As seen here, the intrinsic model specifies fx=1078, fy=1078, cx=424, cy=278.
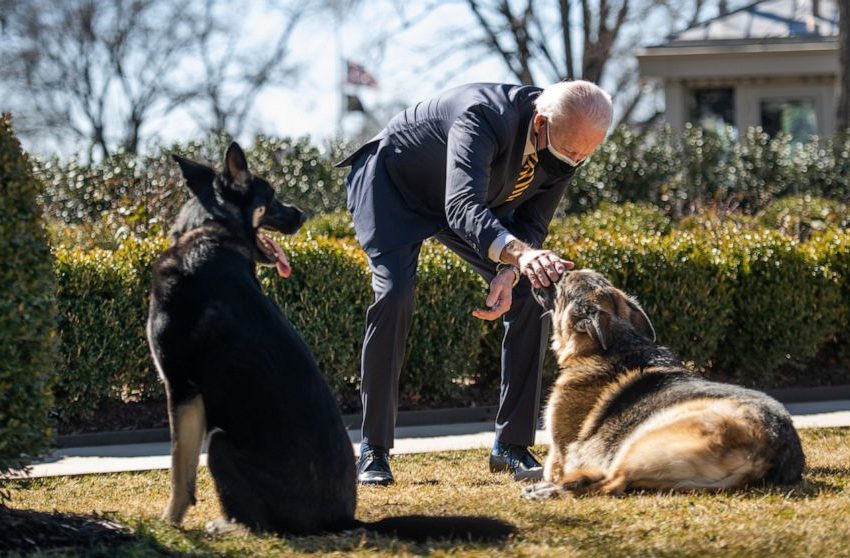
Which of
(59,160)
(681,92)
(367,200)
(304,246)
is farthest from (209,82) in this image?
(367,200)

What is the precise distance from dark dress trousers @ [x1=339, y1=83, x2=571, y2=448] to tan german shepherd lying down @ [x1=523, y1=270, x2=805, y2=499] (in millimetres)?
452

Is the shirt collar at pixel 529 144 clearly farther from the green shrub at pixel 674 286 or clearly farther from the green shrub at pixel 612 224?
the green shrub at pixel 612 224

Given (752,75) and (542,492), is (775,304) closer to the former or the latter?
(542,492)

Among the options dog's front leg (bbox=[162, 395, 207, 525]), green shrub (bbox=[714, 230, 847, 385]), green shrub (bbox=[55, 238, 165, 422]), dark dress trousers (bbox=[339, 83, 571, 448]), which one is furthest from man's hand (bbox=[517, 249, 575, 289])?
green shrub (bbox=[714, 230, 847, 385])

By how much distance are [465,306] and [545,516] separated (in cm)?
402

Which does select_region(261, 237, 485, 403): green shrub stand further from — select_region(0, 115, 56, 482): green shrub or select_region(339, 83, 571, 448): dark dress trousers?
select_region(0, 115, 56, 482): green shrub

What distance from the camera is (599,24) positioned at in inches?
989

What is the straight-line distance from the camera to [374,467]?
588cm

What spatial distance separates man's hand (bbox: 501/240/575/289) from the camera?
477 centimetres

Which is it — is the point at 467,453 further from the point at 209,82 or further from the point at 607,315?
the point at 209,82

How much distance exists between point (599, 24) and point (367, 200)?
20470 mm

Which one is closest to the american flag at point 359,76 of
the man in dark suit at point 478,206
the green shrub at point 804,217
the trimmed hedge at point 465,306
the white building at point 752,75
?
the white building at point 752,75

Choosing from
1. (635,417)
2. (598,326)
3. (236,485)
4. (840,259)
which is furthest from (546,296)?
(840,259)

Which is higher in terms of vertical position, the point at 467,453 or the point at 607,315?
the point at 607,315
